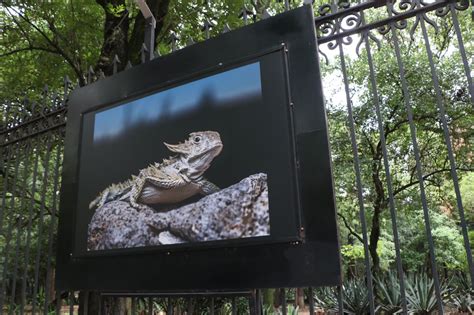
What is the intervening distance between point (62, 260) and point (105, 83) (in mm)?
1746

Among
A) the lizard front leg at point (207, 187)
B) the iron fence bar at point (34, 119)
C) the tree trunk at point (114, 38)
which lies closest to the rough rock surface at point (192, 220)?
the lizard front leg at point (207, 187)

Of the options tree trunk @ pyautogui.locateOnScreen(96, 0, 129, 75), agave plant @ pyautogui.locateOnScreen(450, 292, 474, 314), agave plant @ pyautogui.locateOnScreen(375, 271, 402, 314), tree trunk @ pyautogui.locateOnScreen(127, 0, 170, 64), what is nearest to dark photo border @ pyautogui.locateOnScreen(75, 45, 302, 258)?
tree trunk @ pyautogui.locateOnScreen(96, 0, 129, 75)

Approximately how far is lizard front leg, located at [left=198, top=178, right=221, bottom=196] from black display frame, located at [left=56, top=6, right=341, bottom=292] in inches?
14.8

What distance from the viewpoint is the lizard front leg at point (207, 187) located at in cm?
292

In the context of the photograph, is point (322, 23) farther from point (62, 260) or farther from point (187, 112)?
point (62, 260)

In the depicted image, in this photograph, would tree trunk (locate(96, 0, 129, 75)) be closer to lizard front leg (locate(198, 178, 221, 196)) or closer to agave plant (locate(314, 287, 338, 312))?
lizard front leg (locate(198, 178, 221, 196))

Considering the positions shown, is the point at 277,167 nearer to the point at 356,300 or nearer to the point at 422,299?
the point at 356,300

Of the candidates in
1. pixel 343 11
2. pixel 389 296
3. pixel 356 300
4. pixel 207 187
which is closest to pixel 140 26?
pixel 343 11

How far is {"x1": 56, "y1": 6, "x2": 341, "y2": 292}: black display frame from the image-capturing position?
2.51m

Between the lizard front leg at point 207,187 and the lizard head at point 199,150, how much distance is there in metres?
0.07

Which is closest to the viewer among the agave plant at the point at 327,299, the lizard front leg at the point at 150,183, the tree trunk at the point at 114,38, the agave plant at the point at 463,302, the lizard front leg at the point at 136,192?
the lizard front leg at the point at 150,183

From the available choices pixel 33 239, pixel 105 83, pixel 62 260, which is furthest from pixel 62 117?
pixel 33 239

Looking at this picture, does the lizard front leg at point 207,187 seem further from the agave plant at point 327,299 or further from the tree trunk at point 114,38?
the agave plant at point 327,299

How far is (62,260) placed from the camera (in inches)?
145
